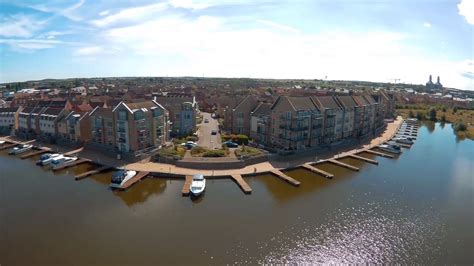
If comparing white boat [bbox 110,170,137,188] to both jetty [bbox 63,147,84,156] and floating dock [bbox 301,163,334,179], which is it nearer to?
jetty [bbox 63,147,84,156]

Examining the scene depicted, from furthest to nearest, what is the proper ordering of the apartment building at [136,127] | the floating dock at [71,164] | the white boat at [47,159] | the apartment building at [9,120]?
the apartment building at [9,120] → the apartment building at [136,127] → the white boat at [47,159] → the floating dock at [71,164]

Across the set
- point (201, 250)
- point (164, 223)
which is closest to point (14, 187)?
point (164, 223)

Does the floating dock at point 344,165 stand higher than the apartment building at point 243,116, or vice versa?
the apartment building at point 243,116

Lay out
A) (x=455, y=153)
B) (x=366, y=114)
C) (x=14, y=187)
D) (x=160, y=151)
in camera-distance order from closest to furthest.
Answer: (x=14, y=187) < (x=160, y=151) < (x=455, y=153) < (x=366, y=114)

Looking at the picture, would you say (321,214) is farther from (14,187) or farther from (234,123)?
(14,187)

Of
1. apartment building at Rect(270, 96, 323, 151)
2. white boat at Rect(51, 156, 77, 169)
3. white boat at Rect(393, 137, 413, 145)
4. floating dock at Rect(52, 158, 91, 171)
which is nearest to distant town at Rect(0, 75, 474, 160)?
apartment building at Rect(270, 96, 323, 151)

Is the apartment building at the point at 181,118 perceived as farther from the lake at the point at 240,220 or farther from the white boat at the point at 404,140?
the white boat at the point at 404,140

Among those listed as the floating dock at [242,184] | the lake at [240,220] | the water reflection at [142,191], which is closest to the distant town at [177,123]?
the lake at [240,220]
